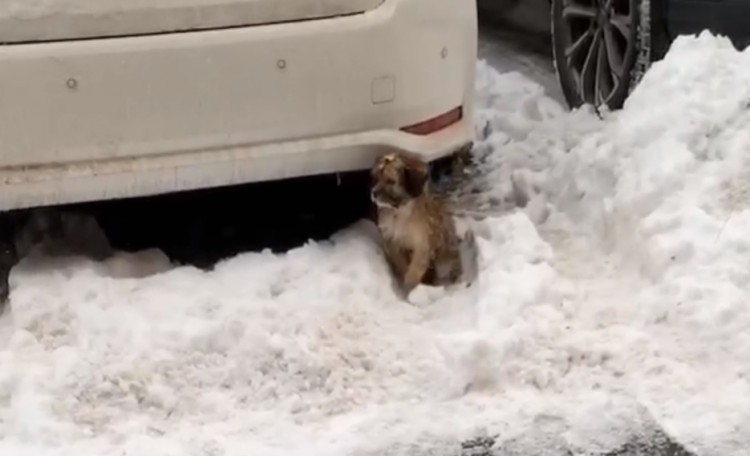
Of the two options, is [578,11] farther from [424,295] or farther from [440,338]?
[440,338]

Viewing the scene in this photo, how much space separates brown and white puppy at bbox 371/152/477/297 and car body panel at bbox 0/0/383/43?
58 centimetres

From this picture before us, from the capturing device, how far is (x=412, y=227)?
3883mm

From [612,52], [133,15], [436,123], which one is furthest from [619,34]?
[133,15]

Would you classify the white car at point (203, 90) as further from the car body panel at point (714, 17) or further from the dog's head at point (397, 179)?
the car body panel at point (714, 17)

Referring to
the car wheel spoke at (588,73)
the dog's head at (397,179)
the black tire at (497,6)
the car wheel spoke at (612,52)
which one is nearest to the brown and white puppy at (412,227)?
the dog's head at (397,179)

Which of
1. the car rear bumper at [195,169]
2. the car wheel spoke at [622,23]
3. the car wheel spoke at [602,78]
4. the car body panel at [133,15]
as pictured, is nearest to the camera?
the car body panel at [133,15]

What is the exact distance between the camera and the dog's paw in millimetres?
3822

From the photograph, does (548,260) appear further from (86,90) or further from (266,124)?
(86,90)

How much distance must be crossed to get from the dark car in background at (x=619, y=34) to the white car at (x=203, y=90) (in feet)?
4.02

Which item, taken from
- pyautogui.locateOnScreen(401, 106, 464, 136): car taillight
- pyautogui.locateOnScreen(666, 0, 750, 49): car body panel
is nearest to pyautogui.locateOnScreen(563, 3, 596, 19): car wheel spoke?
pyautogui.locateOnScreen(666, 0, 750, 49): car body panel

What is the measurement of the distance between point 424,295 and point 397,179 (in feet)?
1.35

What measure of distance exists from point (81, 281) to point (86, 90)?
0.65 m

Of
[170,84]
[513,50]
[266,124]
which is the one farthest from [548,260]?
[513,50]

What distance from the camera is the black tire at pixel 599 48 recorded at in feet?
15.9
